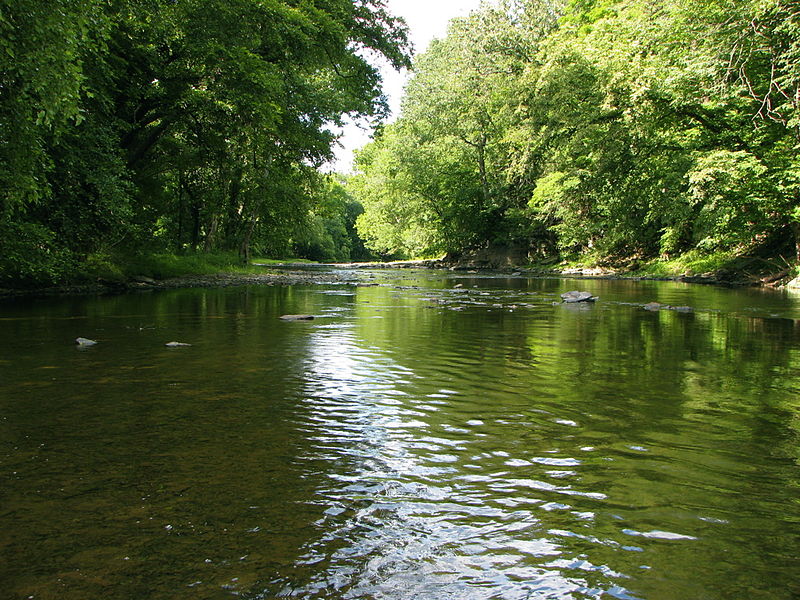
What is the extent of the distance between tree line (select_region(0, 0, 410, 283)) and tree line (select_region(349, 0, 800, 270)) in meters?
5.92

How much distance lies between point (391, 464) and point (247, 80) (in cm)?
1814

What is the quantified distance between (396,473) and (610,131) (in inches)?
1126

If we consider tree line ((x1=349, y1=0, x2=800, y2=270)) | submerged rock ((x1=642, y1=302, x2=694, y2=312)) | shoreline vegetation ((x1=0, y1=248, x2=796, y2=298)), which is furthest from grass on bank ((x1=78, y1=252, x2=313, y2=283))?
submerged rock ((x1=642, y1=302, x2=694, y2=312))

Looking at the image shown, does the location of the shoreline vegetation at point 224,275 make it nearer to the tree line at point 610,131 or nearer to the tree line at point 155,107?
the tree line at point 155,107

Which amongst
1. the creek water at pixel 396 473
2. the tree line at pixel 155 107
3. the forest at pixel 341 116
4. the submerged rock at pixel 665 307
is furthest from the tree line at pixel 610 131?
the creek water at pixel 396 473

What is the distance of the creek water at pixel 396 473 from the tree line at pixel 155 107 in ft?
15.0

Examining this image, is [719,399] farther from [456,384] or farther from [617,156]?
[617,156]

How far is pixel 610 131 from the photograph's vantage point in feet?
95.2

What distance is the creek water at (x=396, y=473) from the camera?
2.64 meters

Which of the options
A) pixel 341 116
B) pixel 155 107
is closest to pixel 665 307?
pixel 155 107

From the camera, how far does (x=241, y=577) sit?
8.41 ft

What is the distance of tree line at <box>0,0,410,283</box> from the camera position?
995cm

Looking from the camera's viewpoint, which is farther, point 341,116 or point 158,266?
point 341,116

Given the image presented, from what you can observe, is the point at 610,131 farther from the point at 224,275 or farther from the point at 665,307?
the point at 224,275
